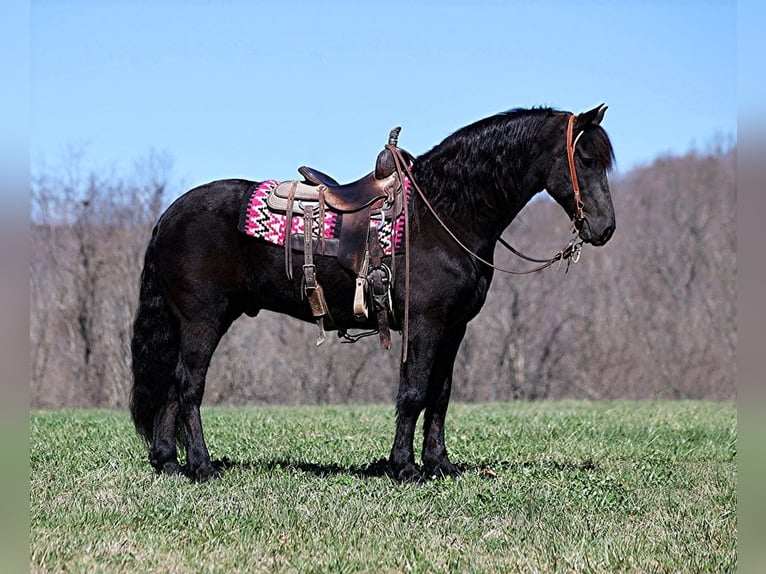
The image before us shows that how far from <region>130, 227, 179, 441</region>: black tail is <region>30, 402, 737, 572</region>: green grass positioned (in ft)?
1.59

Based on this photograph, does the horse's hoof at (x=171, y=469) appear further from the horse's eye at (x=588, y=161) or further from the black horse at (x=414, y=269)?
the horse's eye at (x=588, y=161)

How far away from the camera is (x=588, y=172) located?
6.65m

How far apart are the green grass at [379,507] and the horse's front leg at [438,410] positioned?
0.24 meters

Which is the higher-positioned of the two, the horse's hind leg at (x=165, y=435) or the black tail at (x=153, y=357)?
the black tail at (x=153, y=357)

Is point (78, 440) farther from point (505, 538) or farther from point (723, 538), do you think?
point (723, 538)

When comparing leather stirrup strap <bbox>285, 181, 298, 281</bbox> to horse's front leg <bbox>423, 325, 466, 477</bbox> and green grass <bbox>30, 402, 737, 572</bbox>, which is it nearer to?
horse's front leg <bbox>423, 325, 466, 477</bbox>

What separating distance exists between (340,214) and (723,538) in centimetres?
340

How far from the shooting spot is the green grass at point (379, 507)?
484 centimetres

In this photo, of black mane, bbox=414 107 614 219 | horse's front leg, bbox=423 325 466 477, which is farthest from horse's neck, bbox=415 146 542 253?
horse's front leg, bbox=423 325 466 477

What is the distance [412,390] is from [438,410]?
0.53 meters

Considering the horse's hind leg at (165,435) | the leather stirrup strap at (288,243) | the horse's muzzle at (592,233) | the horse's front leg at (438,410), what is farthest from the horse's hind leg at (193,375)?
the horse's muzzle at (592,233)

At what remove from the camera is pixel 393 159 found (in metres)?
7.06

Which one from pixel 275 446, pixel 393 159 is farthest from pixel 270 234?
pixel 275 446

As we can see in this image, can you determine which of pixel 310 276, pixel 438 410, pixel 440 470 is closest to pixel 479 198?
pixel 310 276
